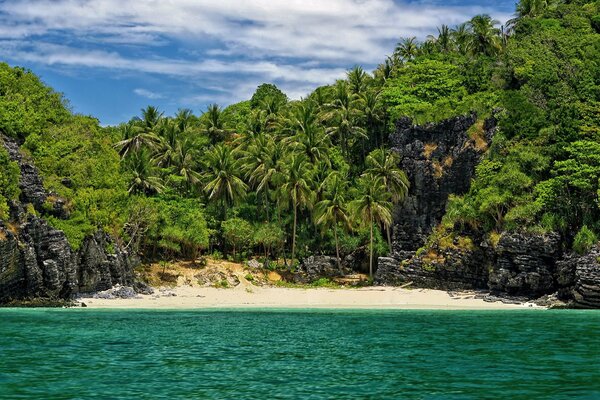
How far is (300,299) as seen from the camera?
5881 cm

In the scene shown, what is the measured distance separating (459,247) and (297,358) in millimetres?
39878

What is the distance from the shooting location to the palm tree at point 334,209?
68.4 m

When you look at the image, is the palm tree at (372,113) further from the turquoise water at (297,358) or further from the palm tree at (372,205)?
the turquoise water at (297,358)

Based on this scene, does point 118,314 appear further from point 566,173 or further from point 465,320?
point 566,173

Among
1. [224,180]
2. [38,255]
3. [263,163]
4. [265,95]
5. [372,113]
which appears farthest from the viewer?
[265,95]

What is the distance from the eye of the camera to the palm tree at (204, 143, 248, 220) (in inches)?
2859

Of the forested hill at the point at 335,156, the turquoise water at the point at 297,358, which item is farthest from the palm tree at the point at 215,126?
the turquoise water at the point at 297,358

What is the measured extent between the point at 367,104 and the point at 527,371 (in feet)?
205

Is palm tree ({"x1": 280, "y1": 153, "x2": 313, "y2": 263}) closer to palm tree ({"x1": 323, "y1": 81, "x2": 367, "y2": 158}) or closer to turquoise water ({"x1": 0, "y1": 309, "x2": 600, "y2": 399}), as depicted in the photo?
palm tree ({"x1": 323, "y1": 81, "x2": 367, "y2": 158})

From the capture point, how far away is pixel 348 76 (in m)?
89.4

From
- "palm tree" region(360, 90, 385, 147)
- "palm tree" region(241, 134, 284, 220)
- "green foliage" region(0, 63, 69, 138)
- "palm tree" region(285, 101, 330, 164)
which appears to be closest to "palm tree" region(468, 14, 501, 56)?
"palm tree" region(360, 90, 385, 147)

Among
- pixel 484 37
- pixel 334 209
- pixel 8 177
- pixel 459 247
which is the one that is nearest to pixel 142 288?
pixel 8 177

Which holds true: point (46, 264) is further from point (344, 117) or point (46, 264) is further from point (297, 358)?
point (344, 117)

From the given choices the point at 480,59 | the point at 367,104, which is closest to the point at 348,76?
the point at 367,104
